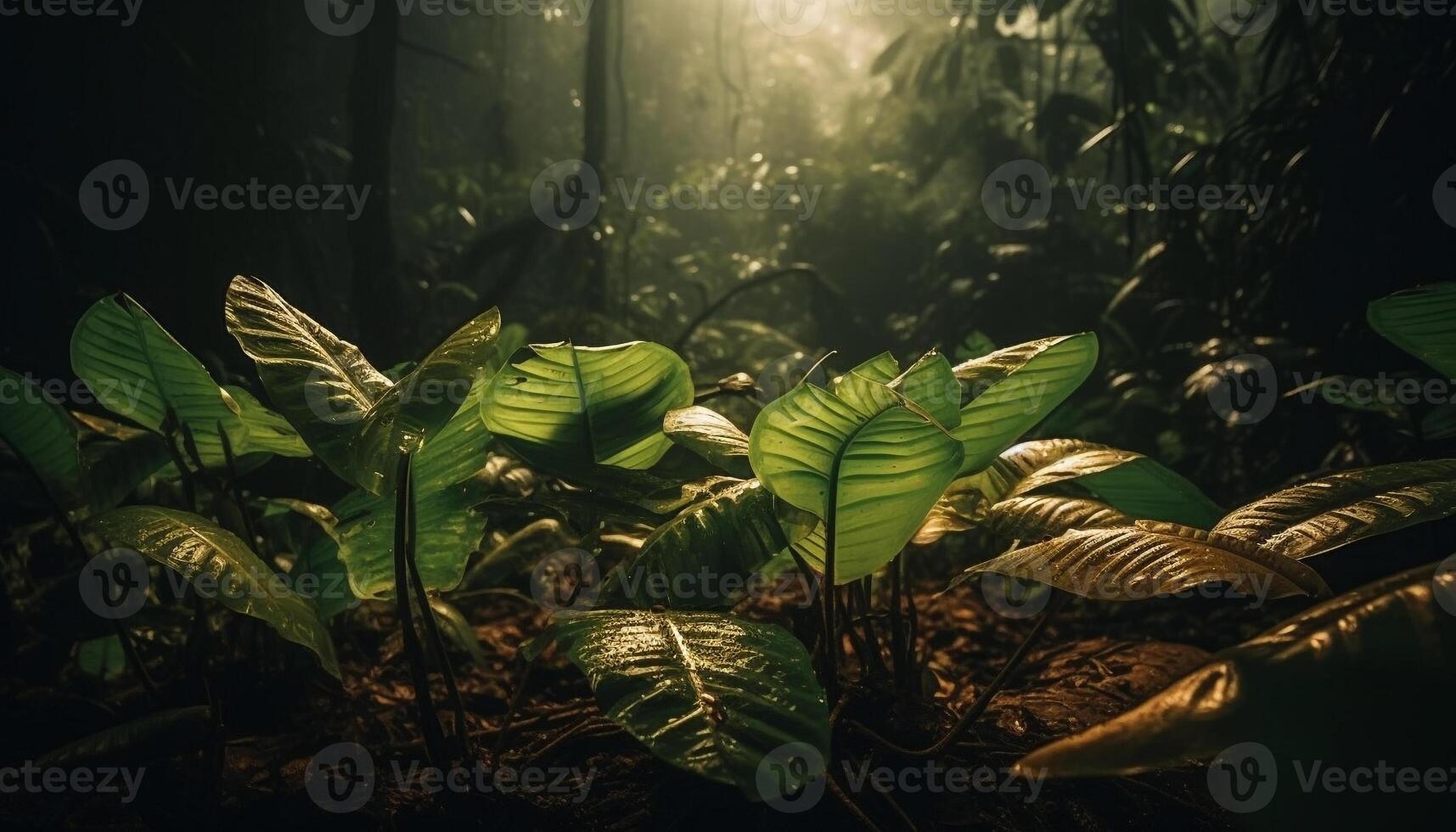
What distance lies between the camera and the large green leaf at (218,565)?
95 cm

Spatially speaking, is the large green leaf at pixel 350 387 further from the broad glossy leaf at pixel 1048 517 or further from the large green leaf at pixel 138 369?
the broad glossy leaf at pixel 1048 517

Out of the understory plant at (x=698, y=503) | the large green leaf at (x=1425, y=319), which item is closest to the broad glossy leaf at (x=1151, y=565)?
the understory plant at (x=698, y=503)

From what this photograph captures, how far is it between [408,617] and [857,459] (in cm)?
66

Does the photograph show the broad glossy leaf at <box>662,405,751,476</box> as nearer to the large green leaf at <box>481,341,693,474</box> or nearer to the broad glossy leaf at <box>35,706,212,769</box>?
the large green leaf at <box>481,341,693,474</box>

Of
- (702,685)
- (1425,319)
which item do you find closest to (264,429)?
(702,685)

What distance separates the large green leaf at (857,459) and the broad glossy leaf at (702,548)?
0.18ft

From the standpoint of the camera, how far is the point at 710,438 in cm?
111

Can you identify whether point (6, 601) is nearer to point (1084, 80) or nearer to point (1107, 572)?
point (1107, 572)

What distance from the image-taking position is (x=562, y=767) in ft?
4.11

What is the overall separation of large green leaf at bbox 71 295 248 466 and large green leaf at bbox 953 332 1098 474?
45.3 inches

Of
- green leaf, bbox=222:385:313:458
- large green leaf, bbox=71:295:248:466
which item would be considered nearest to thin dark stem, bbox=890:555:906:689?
green leaf, bbox=222:385:313:458

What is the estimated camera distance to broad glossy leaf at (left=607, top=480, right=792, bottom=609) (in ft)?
3.34

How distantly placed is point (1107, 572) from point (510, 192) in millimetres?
7935

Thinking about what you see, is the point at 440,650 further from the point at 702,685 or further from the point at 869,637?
the point at 869,637
